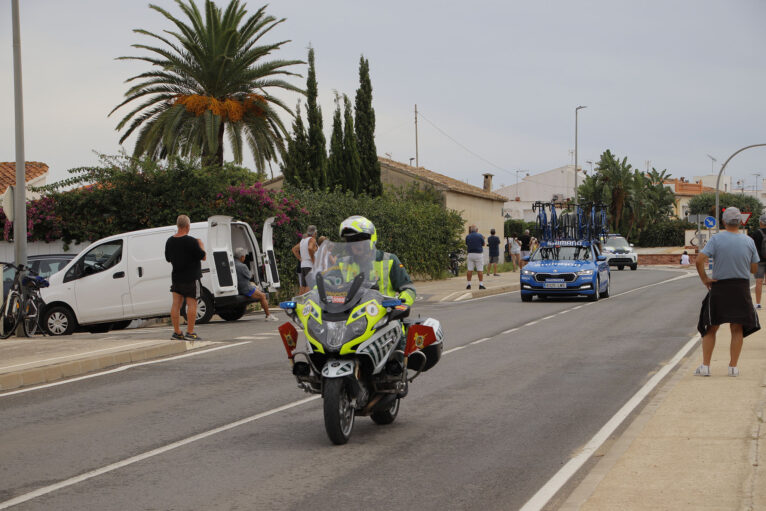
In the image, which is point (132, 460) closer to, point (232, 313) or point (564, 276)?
point (232, 313)

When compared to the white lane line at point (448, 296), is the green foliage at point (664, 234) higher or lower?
higher

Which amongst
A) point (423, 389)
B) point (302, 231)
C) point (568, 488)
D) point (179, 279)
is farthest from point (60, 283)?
point (568, 488)

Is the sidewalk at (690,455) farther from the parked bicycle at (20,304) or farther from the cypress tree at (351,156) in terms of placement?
the cypress tree at (351,156)

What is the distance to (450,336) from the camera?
15.8 metres

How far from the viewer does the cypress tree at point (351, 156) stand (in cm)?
4300

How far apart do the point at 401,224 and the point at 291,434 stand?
26.7 metres

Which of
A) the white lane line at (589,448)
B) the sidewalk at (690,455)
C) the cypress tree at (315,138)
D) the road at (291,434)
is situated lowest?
the white lane line at (589,448)

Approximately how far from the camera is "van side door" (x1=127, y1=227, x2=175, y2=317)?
1822 centimetres

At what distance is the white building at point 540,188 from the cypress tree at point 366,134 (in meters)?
63.6

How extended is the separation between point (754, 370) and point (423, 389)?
3734mm

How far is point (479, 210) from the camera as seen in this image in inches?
2302

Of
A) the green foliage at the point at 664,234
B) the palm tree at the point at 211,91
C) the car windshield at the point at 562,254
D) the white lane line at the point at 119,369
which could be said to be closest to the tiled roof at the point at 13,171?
the palm tree at the point at 211,91

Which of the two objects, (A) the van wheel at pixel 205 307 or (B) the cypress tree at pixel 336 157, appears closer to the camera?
(A) the van wheel at pixel 205 307

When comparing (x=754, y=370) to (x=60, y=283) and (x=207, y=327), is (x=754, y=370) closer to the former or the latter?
(x=207, y=327)
